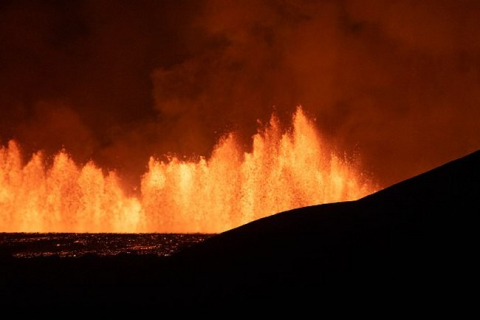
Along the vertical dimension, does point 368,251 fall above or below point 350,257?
above

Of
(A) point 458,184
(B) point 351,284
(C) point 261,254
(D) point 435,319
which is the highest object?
(A) point 458,184

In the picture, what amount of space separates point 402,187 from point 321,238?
2729 mm

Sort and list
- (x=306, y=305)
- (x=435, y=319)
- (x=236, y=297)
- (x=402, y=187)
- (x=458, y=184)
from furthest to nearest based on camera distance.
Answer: (x=402, y=187)
(x=458, y=184)
(x=236, y=297)
(x=306, y=305)
(x=435, y=319)

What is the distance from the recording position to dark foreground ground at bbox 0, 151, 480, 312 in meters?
10.9

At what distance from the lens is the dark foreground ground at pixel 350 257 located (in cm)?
1088

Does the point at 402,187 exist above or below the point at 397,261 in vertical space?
above

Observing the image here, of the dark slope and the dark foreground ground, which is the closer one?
the dark foreground ground

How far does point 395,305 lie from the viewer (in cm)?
1060

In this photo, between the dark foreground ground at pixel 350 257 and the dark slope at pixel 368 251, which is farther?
the dark slope at pixel 368 251

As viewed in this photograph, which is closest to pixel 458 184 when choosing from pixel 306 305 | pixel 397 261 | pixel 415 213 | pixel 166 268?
pixel 415 213

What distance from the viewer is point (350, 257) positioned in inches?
474

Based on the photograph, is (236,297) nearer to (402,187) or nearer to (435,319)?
(435,319)

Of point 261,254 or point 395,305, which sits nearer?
point 395,305

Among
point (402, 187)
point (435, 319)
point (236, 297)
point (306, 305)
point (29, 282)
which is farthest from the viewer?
point (29, 282)
